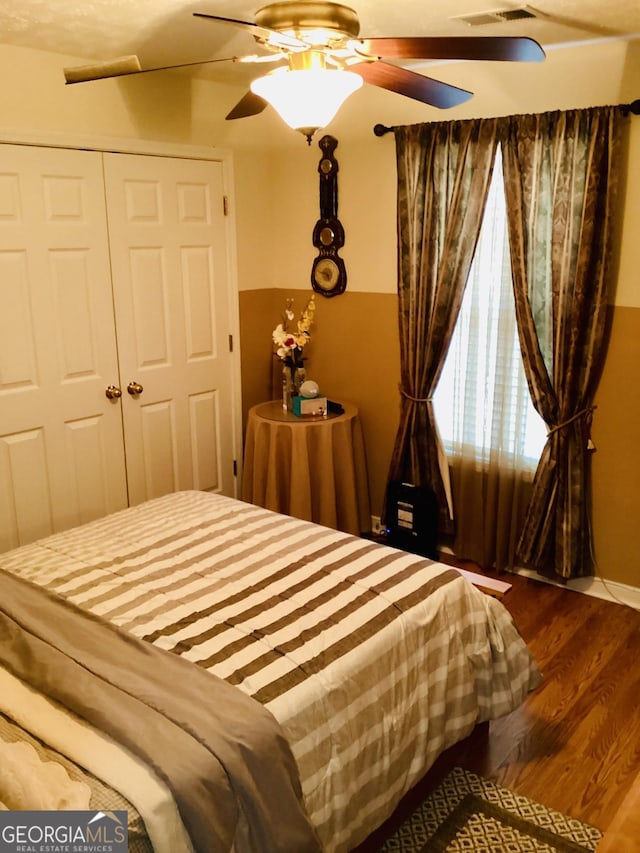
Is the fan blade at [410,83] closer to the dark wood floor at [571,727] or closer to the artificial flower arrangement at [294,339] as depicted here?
the artificial flower arrangement at [294,339]

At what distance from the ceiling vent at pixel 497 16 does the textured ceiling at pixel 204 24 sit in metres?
0.03

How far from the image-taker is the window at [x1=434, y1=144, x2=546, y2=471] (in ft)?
11.5

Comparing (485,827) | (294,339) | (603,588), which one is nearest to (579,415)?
(603,588)

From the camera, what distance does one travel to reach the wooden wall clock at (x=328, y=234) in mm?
4051

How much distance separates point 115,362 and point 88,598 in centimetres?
170

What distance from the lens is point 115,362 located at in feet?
12.1

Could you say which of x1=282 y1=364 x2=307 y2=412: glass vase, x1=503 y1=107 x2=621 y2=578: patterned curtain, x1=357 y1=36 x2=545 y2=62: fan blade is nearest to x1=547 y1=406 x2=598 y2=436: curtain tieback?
x1=503 y1=107 x2=621 y2=578: patterned curtain

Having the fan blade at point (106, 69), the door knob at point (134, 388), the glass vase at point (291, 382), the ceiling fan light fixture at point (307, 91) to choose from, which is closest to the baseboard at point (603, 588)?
the glass vase at point (291, 382)

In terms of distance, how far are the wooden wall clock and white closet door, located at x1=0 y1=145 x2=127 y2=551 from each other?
1.24 metres

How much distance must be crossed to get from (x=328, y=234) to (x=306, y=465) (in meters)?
1.34

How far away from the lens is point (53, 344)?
343 cm

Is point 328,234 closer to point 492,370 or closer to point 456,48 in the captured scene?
point 492,370

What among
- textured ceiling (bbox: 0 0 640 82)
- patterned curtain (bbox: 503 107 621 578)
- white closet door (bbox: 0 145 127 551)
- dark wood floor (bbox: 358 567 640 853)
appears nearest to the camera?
dark wood floor (bbox: 358 567 640 853)

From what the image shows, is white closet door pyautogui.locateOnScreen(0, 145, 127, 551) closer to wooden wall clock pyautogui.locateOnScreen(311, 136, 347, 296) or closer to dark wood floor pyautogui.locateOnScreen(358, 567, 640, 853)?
wooden wall clock pyautogui.locateOnScreen(311, 136, 347, 296)
